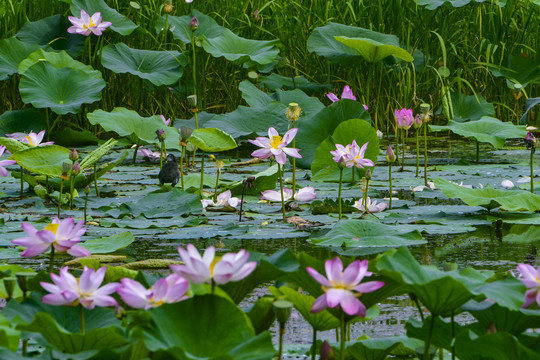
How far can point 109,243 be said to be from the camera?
1808 mm

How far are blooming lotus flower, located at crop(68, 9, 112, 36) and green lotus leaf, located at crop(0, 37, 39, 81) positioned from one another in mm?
323

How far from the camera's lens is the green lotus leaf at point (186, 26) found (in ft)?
14.0

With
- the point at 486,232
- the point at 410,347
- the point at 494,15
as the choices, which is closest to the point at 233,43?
the point at 494,15

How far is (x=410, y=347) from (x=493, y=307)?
0.43ft

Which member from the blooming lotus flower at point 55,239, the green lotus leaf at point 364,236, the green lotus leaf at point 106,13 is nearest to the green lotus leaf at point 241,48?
the green lotus leaf at point 106,13

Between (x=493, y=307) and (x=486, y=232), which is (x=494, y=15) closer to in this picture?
(x=486, y=232)

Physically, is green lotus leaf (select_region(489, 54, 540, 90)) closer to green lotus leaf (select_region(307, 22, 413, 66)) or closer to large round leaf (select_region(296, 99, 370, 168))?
green lotus leaf (select_region(307, 22, 413, 66))

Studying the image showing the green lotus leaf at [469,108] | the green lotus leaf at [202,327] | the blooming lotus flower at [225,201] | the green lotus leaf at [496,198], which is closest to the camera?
the green lotus leaf at [202,327]

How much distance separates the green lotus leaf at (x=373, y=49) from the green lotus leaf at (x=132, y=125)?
0.91 metres

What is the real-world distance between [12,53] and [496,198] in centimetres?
280

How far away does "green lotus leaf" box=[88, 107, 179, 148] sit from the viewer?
3008mm


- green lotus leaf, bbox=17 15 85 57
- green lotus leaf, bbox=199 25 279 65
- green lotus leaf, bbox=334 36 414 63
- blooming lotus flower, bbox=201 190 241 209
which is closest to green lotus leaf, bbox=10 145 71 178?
blooming lotus flower, bbox=201 190 241 209

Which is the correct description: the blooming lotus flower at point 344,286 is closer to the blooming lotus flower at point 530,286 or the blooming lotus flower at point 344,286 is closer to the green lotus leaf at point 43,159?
the blooming lotus flower at point 530,286

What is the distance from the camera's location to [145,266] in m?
1.68
